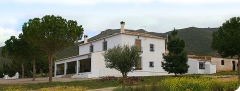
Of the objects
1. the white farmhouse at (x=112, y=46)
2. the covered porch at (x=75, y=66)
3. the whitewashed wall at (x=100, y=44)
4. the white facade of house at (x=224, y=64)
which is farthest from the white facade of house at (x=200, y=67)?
the covered porch at (x=75, y=66)

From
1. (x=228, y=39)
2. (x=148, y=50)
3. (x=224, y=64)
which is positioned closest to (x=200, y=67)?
(x=224, y=64)

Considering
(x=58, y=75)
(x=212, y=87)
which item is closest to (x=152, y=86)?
(x=212, y=87)

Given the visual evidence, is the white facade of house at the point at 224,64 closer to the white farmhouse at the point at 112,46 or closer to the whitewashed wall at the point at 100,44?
the white farmhouse at the point at 112,46

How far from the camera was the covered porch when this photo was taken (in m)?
39.5

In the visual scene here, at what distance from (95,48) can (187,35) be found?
52531 mm

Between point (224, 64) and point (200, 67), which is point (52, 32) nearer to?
point (200, 67)

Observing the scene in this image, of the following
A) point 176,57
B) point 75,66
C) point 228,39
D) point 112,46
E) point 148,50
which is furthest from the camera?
point 75,66

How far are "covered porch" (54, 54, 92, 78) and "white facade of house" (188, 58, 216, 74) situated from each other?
14132mm

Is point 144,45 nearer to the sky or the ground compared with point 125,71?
nearer to the sky

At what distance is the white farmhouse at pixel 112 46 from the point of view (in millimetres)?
37469

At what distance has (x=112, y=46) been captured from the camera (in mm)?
40094

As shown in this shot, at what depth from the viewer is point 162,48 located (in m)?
43.0

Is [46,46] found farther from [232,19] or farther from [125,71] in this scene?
[232,19]

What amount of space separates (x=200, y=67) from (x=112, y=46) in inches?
543
